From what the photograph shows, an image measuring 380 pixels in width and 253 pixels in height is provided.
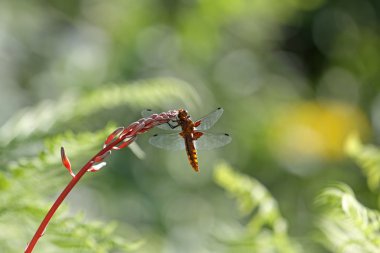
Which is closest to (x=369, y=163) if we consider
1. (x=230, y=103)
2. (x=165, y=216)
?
(x=165, y=216)

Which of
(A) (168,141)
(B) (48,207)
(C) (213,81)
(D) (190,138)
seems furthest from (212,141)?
(C) (213,81)

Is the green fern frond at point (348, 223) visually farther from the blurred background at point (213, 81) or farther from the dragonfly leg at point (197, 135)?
the blurred background at point (213, 81)

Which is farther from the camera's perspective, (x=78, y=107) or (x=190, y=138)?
(x=78, y=107)

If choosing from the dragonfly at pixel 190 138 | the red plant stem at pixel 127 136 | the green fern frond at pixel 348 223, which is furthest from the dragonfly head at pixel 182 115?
the green fern frond at pixel 348 223

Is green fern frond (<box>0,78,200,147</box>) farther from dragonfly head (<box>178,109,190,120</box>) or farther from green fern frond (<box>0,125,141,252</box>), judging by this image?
dragonfly head (<box>178,109,190,120</box>)

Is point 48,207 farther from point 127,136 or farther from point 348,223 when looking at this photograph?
point 348,223

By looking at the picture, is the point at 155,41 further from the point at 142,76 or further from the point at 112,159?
the point at 112,159
